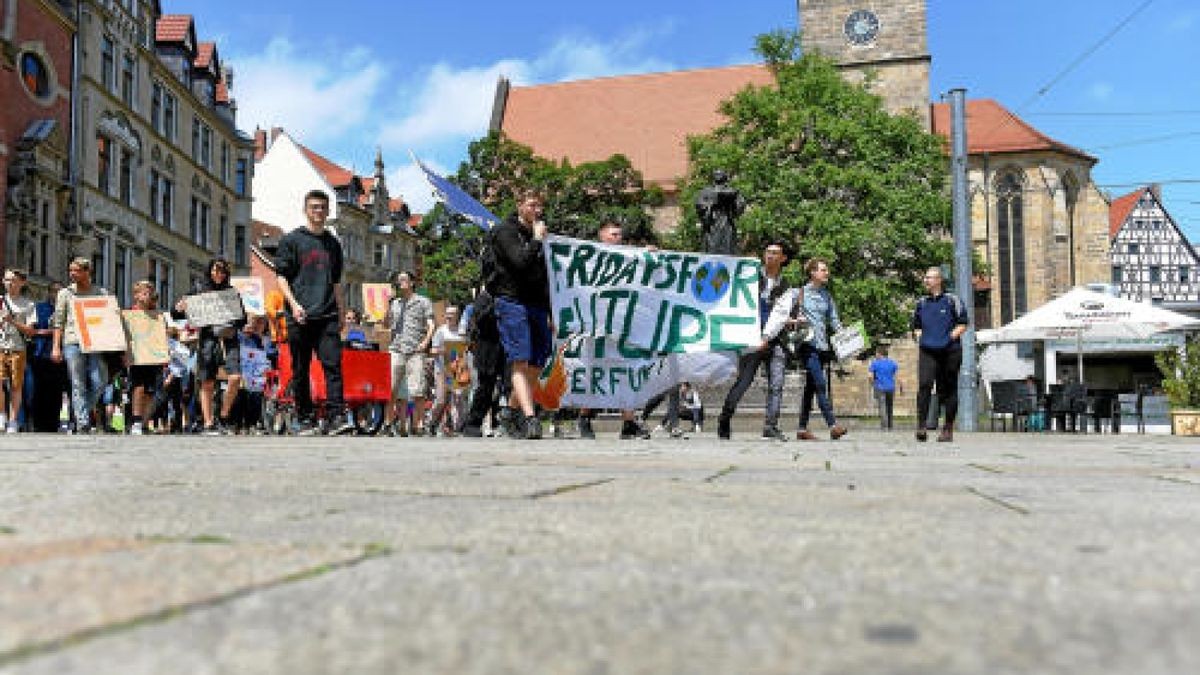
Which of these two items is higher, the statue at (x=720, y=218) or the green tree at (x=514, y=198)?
the green tree at (x=514, y=198)

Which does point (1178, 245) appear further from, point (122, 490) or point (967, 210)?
point (122, 490)

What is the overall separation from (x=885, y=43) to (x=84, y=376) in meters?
37.5

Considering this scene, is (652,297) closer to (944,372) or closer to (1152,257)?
(944,372)

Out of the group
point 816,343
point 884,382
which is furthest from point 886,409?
point 816,343

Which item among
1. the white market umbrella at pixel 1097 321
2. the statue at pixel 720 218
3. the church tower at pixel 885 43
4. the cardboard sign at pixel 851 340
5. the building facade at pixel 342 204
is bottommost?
the cardboard sign at pixel 851 340

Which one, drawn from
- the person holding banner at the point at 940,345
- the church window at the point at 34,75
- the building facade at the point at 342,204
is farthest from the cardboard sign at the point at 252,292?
the building facade at the point at 342,204

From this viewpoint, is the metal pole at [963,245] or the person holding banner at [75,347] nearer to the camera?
the person holding banner at [75,347]

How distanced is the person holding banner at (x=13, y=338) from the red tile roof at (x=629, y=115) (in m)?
36.8

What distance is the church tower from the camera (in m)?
41.6

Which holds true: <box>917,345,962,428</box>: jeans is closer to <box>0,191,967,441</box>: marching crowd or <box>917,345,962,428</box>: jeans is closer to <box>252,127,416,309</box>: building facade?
<box>0,191,967,441</box>: marching crowd

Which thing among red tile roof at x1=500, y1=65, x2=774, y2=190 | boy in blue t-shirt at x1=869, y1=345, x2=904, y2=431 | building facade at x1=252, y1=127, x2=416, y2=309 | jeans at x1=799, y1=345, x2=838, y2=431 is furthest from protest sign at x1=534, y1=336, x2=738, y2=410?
building facade at x1=252, y1=127, x2=416, y2=309

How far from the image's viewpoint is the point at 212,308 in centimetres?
1037

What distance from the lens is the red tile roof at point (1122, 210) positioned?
216 ft

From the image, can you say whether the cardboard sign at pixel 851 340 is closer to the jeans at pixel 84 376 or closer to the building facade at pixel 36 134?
the jeans at pixel 84 376
